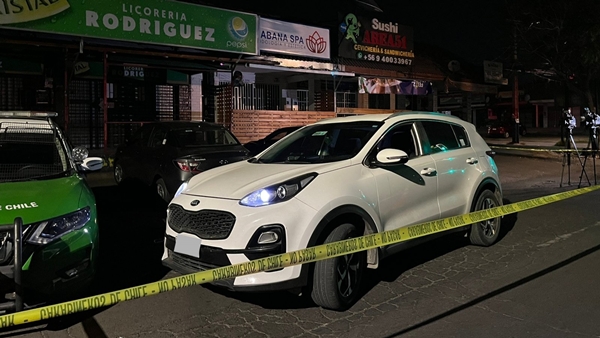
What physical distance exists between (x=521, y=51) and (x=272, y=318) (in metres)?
22.7

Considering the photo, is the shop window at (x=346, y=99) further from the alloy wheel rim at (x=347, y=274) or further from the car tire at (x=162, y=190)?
the alloy wheel rim at (x=347, y=274)

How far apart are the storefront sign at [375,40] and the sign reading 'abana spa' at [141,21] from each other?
486cm

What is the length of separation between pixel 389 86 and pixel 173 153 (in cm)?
1291

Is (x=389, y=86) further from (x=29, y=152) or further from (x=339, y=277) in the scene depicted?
(x=339, y=277)

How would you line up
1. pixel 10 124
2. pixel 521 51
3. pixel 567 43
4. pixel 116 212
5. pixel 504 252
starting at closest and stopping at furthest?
1. pixel 10 124
2. pixel 504 252
3. pixel 116 212
4. pixel 567 43
5. pixel 521 51

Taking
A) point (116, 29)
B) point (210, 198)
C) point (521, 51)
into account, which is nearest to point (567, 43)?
point (521, 51)

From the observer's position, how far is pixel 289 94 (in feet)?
67.5

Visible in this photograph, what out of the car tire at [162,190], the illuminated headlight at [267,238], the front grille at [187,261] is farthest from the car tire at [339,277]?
the car tire at [162,190]

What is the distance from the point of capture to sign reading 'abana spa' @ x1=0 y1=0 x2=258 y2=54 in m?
11.2

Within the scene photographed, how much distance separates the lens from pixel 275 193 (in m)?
4.31

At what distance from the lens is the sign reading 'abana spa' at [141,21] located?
11.2 m

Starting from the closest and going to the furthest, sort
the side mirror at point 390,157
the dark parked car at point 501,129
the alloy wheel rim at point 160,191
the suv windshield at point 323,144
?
1. the side mirror at point 390,157
2. the suv windshield at point 323,144
3. the alloy wheel rim at point 160,191
4. the dark parked car at point 501,129

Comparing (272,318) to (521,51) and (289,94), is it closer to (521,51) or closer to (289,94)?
(289,94)

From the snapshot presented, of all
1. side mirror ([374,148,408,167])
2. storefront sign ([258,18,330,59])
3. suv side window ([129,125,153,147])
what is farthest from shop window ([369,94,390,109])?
side mirror ([374,148,408,167])
